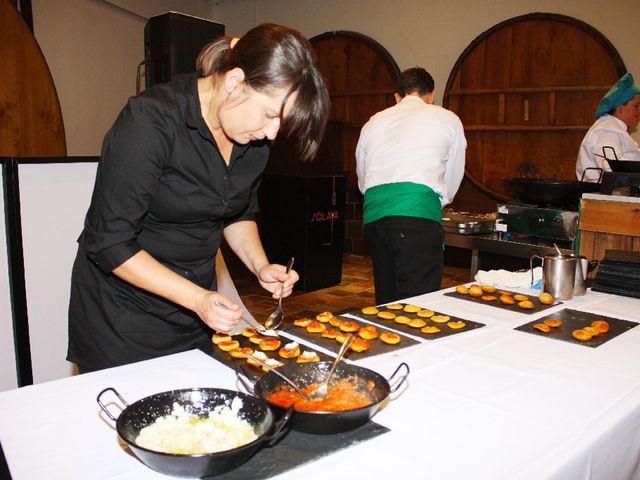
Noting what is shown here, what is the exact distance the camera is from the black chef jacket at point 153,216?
4.39ft

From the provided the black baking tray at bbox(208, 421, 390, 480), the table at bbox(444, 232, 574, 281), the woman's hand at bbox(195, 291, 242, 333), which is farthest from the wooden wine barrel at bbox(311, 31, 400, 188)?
the black baking tray at bbox(208, 421, 390, 480)

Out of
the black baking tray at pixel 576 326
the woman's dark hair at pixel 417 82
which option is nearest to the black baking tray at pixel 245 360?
the black baking tray at pixel 576 326

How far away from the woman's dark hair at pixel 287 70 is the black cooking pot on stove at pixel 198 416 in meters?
0.61

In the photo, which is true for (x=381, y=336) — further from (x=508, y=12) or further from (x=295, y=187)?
(x=508, y=12)

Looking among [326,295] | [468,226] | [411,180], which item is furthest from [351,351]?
[326,295]

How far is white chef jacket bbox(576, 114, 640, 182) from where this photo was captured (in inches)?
159

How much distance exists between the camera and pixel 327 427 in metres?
1.01

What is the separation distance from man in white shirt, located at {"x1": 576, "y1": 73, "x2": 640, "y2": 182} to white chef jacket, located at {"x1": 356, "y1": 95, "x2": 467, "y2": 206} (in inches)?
64.9

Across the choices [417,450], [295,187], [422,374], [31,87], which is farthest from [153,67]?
[417,450]

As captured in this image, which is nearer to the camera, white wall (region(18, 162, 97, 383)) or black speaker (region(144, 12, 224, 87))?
white wall (region(18, 162, 97, 383))

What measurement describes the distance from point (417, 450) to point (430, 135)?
1.93 meters

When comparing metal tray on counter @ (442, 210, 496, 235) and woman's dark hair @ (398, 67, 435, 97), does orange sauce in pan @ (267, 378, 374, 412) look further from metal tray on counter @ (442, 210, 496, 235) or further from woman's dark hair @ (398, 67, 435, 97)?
metal tray on counter @ (442, 210, 496, 235)

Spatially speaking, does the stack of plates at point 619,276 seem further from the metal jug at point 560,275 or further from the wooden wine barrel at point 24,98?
the wooden wine barrel at point 24,98

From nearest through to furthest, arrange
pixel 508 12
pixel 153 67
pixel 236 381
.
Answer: pixel 236 381 < pixel 153 67 < pixel 508 12
